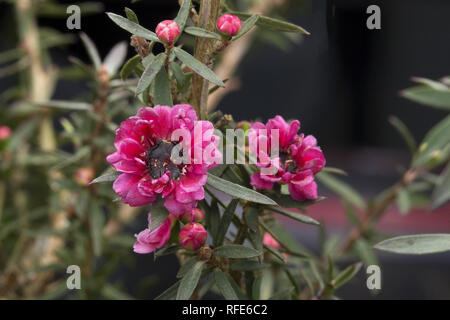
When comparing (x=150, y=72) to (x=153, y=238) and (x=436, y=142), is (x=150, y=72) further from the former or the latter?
(x=436, y=142)

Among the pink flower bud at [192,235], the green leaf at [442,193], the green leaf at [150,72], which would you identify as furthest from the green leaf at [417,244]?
the green leaf at [150,72]

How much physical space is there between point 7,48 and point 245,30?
44.1 inches

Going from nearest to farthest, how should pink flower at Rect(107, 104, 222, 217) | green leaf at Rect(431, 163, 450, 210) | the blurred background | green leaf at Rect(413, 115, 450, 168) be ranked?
pink flower at Rect(107, 104, 222, 217) < green leaf at Rect(431, 163, 450, 210) < green leaf at Rect(413, 115, 450, 168) < the blurred background

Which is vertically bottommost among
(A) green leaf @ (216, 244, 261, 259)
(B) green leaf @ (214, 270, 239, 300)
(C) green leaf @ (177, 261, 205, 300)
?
(B) green leaf @ (214, 270, 239, 300)

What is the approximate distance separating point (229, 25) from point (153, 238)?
0.74ft

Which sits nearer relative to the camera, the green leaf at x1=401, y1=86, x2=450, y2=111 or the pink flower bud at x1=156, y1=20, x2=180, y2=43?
the pink flower bud at x1=156, y1=20, x2=180, y2=43

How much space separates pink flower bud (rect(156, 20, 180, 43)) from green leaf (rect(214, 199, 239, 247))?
180mm

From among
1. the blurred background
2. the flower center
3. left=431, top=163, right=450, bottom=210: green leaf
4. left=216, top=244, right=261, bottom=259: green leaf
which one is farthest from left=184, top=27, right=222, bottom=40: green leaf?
the blurred background

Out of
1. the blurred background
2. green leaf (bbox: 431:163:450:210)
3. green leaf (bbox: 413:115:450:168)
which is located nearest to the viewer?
green leaf (bbox: 431:163:450:210)

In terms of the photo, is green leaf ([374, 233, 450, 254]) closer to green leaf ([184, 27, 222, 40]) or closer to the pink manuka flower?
the pink manuka flower

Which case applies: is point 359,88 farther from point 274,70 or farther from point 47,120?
point 47,120

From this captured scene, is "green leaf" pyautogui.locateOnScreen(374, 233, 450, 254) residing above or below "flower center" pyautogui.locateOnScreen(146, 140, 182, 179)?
below

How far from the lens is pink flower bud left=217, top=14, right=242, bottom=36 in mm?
499

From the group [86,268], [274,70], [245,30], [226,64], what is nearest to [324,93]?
[274,70]
